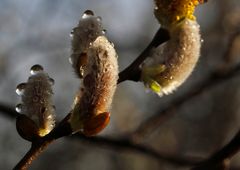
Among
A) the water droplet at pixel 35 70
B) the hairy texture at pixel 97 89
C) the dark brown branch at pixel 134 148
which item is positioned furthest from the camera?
the dark brown branch at pixel 134 148

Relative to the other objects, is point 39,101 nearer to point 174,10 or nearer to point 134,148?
point 174,10

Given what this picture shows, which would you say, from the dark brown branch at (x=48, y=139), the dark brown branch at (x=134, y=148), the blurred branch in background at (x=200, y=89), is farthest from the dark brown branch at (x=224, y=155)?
the blurred branch in background at (x=200, y=89)

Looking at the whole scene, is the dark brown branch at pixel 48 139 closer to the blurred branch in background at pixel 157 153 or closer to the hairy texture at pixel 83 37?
the hairy texture at pixel 83 37

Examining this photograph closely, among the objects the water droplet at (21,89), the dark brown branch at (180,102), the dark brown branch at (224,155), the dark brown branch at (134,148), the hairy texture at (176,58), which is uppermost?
the water droplet at (21,89)

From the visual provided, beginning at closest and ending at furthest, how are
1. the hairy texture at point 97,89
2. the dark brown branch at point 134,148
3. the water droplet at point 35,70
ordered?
1. the hairy texture at point 97,89
2. the water droplet at point 35,70
3. the dark brown branch at point 134,148

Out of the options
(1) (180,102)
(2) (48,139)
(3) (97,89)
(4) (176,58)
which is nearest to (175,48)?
(4) (176,58)

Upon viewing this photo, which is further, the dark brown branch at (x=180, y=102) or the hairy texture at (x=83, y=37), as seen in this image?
the dark brown branch at (x=180, y=102)

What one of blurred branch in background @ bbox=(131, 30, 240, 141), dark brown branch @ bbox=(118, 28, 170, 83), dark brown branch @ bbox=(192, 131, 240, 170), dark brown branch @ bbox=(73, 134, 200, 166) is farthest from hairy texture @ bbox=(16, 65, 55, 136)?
blurred branch in background @ bbox=(131, 30, 240, 141)
